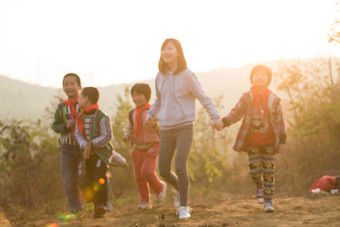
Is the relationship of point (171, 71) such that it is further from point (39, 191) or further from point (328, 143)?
point (328, 143)

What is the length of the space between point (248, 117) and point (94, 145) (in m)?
2.06

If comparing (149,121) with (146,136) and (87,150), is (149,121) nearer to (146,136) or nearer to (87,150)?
(146,136)

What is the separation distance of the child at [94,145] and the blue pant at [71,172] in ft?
1.03

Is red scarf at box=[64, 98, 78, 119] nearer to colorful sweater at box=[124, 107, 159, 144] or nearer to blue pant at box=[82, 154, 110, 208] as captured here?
blue pant at box=[82, 154, 110, 208]

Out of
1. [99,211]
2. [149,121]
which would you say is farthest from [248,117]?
[99,211]

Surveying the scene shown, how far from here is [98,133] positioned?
544 cm

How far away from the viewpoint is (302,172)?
9.80 m

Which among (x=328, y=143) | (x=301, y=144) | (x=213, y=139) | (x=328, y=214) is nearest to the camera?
(x=328, y=214)

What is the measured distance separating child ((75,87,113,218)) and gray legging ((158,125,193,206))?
780mm

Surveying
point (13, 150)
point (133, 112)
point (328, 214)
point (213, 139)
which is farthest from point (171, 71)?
point (213, 139)

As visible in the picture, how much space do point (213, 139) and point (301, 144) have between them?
400 cm

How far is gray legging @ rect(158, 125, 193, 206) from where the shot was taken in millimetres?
4879

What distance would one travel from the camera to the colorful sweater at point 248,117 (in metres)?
5.36

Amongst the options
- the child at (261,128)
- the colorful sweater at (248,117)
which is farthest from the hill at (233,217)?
the colorful sweater at (248,117)
